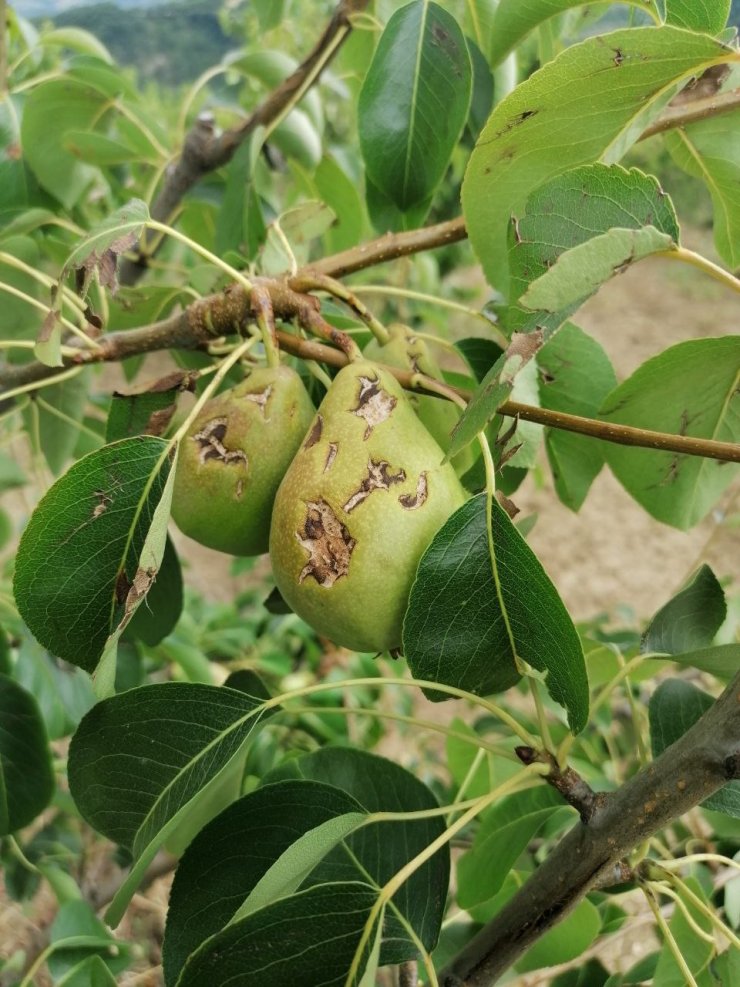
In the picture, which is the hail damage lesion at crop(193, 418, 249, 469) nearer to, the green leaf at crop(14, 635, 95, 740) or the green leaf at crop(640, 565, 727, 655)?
the green leaf at crop(640, 565, 727, 655)

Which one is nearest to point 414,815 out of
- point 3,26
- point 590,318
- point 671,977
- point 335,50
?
point 671,977

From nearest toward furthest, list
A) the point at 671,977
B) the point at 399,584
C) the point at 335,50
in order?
the point at 399,584, the point at 671,977, the point at 335,50

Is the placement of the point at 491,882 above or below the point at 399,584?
below

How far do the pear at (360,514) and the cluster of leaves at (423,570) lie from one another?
20 millimetres

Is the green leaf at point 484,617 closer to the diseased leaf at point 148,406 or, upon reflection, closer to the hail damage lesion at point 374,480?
the hail damage lesion at point 374,480

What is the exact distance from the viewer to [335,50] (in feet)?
2.90

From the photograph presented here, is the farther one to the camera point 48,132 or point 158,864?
point 158,864

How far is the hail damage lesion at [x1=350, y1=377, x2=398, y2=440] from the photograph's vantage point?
1.62ft

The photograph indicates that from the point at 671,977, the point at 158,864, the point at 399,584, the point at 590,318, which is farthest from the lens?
the point at 590,318

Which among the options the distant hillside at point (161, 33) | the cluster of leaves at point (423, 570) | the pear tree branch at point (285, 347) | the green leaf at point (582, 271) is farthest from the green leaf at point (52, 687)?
the distant hillside at point (161, 33)

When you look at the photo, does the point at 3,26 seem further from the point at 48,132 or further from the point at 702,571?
the point at 702,571

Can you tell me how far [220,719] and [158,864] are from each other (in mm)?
716

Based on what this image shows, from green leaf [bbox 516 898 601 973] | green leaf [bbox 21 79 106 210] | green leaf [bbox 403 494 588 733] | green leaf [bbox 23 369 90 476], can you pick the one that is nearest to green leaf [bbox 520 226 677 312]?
green leaf [bbox 403 494 588 733]

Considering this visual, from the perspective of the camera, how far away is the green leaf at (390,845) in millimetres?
540
